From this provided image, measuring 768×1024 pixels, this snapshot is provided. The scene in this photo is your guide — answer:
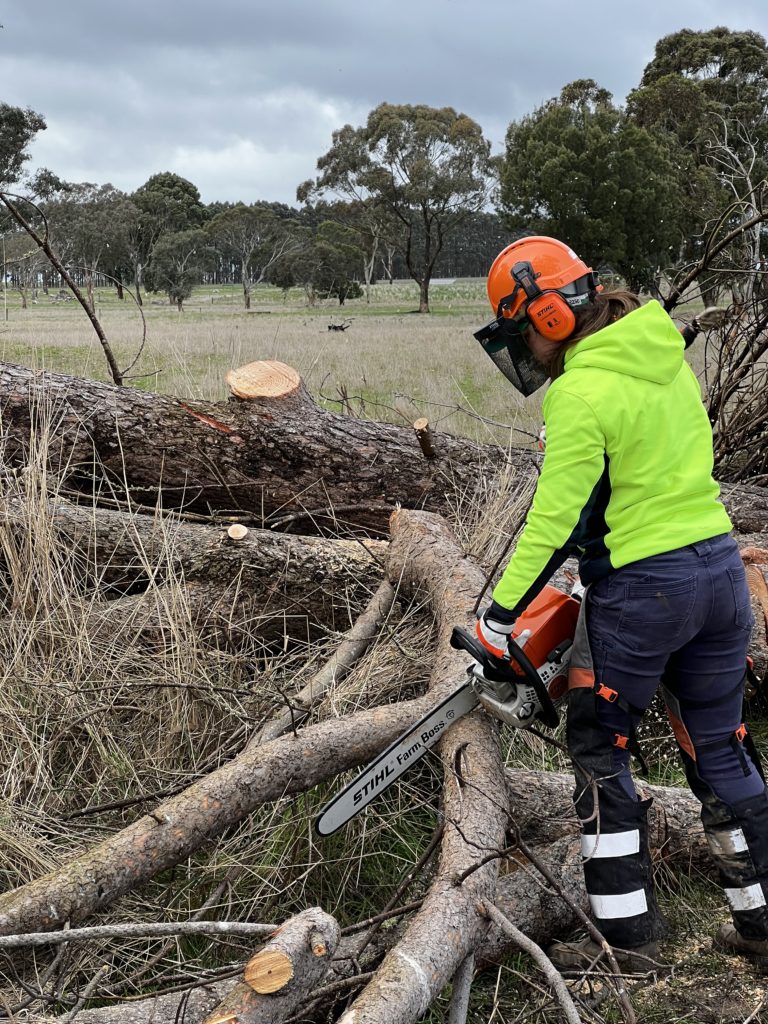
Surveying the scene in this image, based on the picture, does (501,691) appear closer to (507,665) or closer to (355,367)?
(507,665)

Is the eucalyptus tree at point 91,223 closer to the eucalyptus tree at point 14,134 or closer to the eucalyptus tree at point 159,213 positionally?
the eucalyptus tree at point 159,213

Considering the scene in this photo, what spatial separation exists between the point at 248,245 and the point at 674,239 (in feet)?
103

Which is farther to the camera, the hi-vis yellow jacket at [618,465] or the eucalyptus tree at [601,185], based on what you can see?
the eucalyptus tree at [601,185]

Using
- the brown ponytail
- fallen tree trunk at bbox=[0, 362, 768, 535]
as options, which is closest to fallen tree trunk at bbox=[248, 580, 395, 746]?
fallen tree trunk at bbox=[0, 362, 768, 535]

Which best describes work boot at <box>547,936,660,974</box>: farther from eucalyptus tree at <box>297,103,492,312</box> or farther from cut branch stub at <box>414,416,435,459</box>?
eucalyptus tree at <box>297,103,492,312</box>

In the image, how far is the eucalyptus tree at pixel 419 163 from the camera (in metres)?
43.3

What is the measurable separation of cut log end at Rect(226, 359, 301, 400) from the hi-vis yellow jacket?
2.22 meters

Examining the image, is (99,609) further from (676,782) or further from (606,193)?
(606,193)

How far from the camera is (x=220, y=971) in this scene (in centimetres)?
235

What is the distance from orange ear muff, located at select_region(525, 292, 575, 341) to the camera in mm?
2717

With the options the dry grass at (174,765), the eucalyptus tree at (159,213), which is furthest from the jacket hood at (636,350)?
the eucalyptus tree at (159,213)

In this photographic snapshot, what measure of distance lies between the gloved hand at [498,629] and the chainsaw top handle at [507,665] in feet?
0.06

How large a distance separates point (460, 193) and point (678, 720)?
44.4 m

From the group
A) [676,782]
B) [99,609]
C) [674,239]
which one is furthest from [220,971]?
[674,239]
